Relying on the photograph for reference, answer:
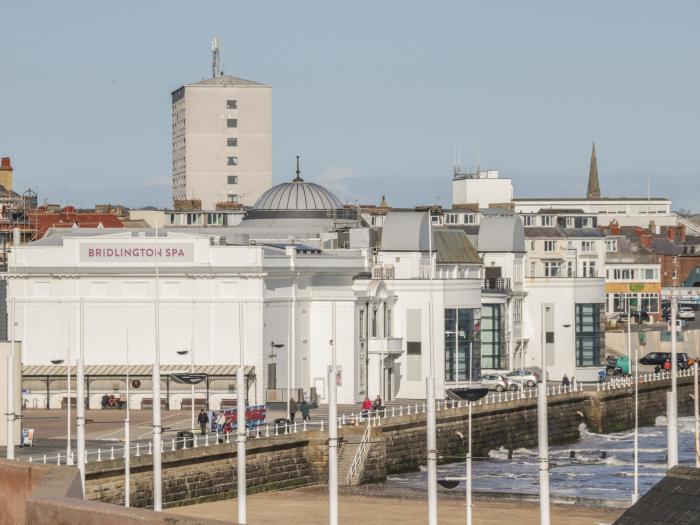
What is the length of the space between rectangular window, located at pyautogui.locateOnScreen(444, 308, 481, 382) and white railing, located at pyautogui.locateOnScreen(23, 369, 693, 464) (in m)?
2.48

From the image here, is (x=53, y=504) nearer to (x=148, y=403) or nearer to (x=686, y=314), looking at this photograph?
(x=148, y=403)

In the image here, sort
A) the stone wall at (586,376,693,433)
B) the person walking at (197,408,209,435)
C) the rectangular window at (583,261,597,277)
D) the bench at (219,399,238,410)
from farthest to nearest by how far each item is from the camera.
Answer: the rectangular window at (583,261,597,277), the stone wall at (586,376,693,433), the bench at (219,399,238,410), the person walking at (197,408,209,435)

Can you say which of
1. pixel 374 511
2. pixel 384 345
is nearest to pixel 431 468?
pixel 374 511

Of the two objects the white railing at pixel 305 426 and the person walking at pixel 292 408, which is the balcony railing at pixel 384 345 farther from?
the person walking at pixel 292 408

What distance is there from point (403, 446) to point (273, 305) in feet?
43.6

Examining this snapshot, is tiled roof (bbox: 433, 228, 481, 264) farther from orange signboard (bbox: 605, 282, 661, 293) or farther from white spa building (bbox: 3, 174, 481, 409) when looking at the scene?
orange signboard (bbox: 605, 282, 661, 293)

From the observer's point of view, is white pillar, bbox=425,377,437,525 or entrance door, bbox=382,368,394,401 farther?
entrance door, bbox=382,368,394,401

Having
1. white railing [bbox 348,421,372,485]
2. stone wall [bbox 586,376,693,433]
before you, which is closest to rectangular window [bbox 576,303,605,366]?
stone wall [bbox 586,376,693,433]

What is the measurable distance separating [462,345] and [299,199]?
16.9 m

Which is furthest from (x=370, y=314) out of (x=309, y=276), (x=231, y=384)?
(x=231, y=384)

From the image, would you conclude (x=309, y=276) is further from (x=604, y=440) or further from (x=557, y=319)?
(x=557, y=319)

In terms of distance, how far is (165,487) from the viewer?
63.8 meters

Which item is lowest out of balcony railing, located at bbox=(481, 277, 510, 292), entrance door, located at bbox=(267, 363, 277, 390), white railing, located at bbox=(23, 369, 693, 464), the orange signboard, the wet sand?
the wet sand

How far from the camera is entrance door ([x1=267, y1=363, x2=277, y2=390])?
89994mm
